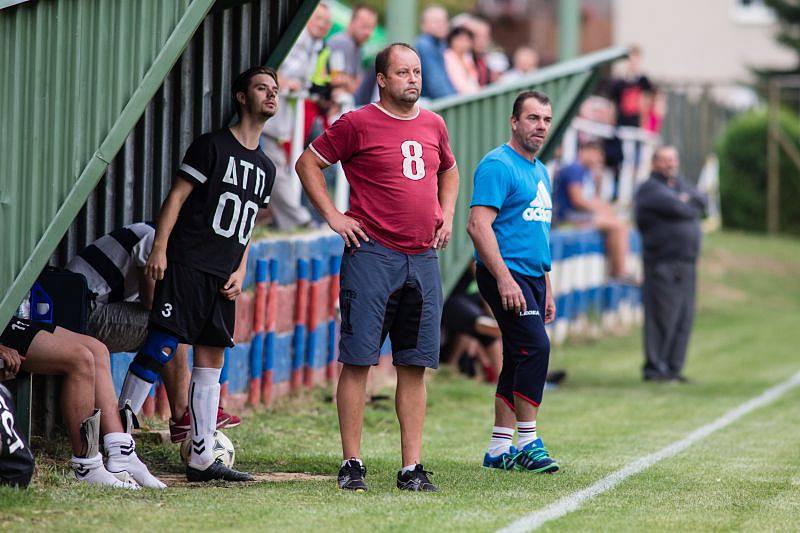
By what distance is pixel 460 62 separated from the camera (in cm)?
1620

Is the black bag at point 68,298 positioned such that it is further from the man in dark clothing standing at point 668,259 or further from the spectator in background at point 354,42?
the man in dark clothing standing at point 668,259

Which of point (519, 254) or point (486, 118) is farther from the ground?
point (486, 118)

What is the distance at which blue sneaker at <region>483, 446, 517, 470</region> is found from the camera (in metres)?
8.72

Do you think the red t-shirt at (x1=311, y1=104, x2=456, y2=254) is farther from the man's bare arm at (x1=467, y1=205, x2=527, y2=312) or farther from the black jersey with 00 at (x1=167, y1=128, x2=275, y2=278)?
the man's bare arm at (x1=467, y1=205, x2=527, y2=312)

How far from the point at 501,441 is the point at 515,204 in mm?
1390

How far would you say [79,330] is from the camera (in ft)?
25.5

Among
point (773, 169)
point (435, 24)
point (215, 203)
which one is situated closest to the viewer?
point (215, 203)

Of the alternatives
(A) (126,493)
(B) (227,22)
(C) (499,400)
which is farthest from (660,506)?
(B) (227,22)

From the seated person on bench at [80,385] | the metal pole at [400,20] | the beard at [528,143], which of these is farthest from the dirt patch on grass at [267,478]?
the metal pole at [400,20]

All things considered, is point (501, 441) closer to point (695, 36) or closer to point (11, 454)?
point (11, 454)

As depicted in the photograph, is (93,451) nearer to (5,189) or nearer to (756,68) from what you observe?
(5,189)

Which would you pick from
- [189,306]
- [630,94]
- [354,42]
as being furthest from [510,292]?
[630,94]

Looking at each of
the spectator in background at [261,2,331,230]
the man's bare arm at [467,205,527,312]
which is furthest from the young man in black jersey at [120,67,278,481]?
the spectator in background at [261,2,331,230]

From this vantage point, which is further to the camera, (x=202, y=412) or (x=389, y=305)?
(x=202, y=412)
